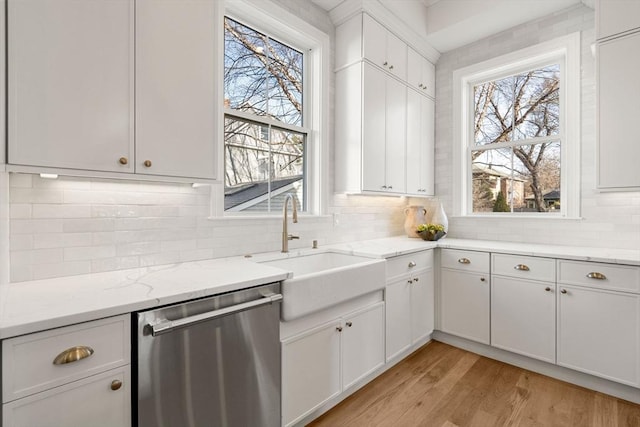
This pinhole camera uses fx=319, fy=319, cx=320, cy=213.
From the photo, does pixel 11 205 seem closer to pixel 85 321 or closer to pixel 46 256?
pixel 46 256

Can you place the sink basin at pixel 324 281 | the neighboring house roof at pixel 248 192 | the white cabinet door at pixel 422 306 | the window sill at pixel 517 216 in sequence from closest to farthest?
1. the sink basin at pixel 324 281
2. the neighboring house roof at pixel 248 192
3. the white cabinet door at pixel 422 306
4. the window sill at pixel 517 216

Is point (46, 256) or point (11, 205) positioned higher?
point (11, 205)

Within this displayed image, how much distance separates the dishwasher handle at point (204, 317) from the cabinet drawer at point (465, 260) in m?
1.94

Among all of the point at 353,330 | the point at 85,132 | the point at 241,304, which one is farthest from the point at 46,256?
the point at 353,330

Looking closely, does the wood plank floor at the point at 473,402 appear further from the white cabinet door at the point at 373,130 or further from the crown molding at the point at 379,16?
the crown molding at the point at 379,16

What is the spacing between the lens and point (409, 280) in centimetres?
264

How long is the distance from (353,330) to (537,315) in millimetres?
1504

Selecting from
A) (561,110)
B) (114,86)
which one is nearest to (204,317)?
(114,86)

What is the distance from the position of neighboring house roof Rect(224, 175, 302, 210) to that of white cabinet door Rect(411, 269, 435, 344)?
1404 millimetres

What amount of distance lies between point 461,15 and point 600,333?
2.89 metres

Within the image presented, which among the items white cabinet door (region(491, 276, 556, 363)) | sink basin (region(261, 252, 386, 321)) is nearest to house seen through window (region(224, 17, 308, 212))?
sink basin (region(261, 252, 386, 321))

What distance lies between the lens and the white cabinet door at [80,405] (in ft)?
3.12

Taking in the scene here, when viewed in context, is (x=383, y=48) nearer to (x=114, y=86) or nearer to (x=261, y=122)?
(x=261, y=122)

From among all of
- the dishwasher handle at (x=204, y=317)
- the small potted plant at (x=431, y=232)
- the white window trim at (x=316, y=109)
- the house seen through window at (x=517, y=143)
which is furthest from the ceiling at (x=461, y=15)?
the dishwasher handle at (x=204, y=317)
